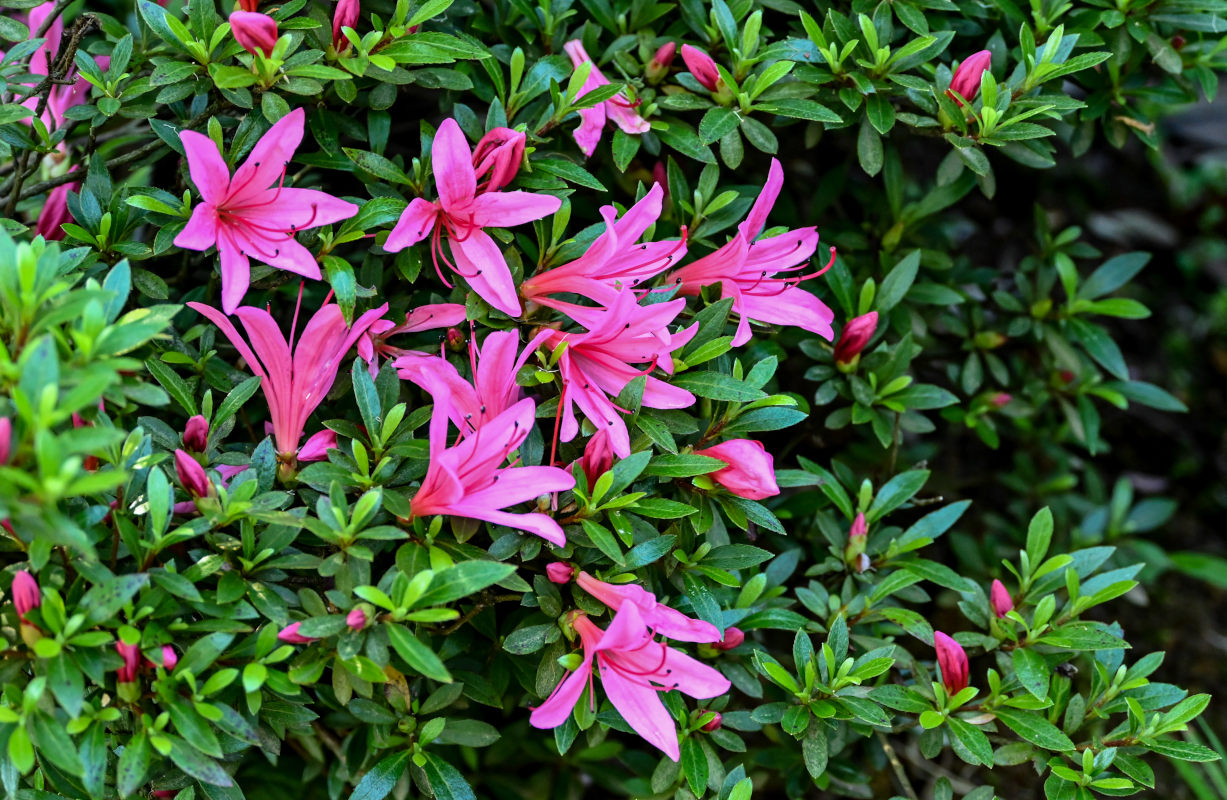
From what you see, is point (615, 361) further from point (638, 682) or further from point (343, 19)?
point (343, 19)

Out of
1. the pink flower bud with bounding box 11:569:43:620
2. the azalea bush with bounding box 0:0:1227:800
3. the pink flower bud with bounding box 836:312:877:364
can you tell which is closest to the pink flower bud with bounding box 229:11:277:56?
the azalea bush with bounding box 0:0:1227:800

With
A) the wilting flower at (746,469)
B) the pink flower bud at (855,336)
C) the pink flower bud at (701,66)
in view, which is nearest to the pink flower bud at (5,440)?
the wilting flower at (746,469)

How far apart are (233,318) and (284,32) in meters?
0.50

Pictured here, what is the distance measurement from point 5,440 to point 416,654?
1.66 feet

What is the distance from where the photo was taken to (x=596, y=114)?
5.43ft

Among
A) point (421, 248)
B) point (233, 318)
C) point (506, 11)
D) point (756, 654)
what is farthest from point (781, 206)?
point (233, 318)

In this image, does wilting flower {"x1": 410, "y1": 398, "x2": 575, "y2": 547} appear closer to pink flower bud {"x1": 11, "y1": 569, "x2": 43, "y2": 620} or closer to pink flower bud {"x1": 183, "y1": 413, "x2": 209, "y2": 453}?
pink flower bud {"x1": 183, "y1": 413, "x2": 209, "y2": 453}

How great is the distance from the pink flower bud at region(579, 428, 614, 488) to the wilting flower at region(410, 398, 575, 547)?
10 cm

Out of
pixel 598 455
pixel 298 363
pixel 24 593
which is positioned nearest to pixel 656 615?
pixel 598 455

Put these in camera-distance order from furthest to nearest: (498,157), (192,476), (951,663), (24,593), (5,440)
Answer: (951,663), (498,157), (192,476), (24,593), (5,440)

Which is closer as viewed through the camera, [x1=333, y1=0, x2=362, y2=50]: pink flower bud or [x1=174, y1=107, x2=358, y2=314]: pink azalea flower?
[x1=174, y1=107, x2=358, y2=314]: pink azalea flower

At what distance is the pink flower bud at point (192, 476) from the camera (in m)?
1.36

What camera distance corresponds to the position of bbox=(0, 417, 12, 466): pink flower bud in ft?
3.56

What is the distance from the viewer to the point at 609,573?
58.6 inches
